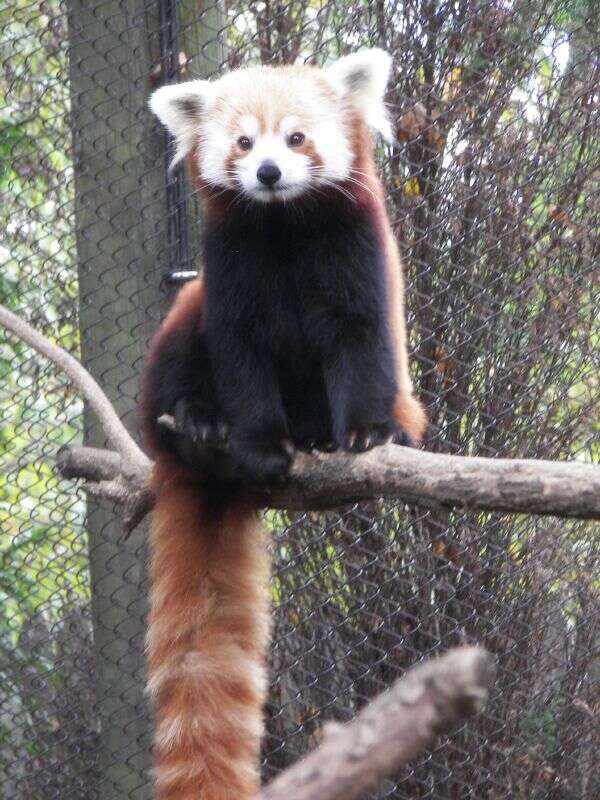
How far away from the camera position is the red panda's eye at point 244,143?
2.23m

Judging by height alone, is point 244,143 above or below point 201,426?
above

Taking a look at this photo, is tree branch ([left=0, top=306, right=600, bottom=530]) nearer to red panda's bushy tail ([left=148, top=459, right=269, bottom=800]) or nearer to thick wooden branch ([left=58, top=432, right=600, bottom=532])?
thick wooden branch ([left=58, top=432, right=600, bottom=532])

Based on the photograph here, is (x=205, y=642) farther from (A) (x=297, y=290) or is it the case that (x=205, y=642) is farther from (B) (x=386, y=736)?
(B) (x=386, y=736)

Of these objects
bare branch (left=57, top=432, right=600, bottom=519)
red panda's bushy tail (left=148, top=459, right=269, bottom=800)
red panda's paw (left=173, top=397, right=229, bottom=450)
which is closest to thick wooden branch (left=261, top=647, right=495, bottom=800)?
bare branch (left=57, top=432, right=600, bottom=519)

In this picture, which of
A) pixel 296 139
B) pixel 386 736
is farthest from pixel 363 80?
pixel 386 736

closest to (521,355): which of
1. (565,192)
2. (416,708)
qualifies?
(565,192)

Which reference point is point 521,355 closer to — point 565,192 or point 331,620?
point 565,192

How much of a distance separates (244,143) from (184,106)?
9.7 inches

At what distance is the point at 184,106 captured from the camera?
7.88 ft

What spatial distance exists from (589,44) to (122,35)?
1470 mm

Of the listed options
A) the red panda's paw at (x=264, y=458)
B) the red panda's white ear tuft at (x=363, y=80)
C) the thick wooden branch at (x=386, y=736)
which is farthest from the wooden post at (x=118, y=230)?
the thick wooden branch at (x=386, y=736)

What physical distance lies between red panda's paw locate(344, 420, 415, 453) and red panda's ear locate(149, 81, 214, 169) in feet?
2.70

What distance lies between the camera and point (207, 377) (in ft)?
7.40

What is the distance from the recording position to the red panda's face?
2.17 meters
